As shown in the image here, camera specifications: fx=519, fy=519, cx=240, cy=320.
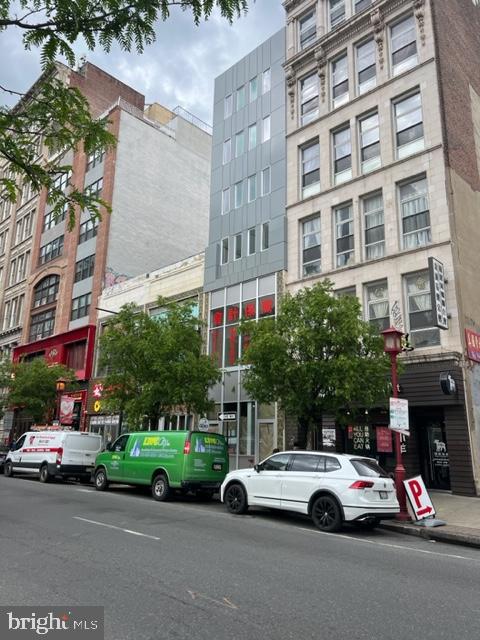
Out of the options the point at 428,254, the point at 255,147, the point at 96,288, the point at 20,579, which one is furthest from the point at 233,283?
the point at 20,579

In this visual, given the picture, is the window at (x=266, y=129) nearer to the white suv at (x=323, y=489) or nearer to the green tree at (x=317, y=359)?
the green tree at (x=317, y=359)

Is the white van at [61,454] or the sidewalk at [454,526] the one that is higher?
the white van at [61,454]

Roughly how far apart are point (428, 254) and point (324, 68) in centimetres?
1175

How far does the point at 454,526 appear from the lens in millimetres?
11297

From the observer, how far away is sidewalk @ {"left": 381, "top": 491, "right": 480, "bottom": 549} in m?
10.2

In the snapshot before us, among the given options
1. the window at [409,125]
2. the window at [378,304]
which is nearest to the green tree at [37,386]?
the window at [378,304]

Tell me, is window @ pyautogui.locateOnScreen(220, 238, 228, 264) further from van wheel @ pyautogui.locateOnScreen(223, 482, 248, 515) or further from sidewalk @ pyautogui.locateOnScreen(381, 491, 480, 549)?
sidewalk @ pyautogui.locateOnScreen(381, 491, 480, 549)

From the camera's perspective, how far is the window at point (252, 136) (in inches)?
1087

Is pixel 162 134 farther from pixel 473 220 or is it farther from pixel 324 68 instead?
pixel 473 220

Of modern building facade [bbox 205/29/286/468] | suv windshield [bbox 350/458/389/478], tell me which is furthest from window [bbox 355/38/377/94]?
suv windshield [bbox 350/458/389/478]

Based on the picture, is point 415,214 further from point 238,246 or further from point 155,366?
point 155,366

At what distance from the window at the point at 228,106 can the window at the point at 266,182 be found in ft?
18.1

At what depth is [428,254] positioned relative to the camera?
18.6 meters

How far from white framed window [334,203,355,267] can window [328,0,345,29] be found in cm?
966
